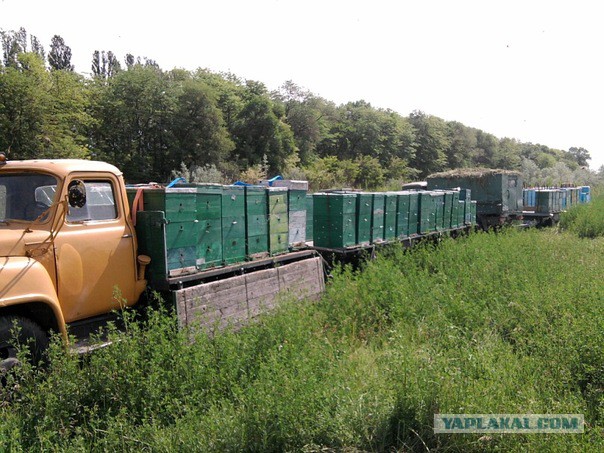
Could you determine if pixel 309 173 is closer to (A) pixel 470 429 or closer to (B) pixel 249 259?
(B) pixel 249 259

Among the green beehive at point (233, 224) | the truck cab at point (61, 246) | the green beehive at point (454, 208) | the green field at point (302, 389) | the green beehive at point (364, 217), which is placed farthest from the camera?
the green beehive at point (454, 208)

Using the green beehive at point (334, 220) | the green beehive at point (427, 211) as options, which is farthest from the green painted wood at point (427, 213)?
the green beehive at point (334, 220)

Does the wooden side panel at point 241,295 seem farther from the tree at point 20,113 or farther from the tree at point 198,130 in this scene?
the tree at point 198,130

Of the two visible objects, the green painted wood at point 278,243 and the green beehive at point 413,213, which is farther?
the green beehive at point 413,213

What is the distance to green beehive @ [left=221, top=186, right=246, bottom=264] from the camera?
7.09 meters

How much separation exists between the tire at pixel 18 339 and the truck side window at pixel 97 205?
1.26 m

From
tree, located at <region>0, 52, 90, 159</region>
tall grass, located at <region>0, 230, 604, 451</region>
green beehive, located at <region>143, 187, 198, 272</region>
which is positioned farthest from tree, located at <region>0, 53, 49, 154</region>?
tall grass, located at <region>0, 230, 604, 451</region>

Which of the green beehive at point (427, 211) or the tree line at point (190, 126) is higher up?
the tree line at point (190, 126)

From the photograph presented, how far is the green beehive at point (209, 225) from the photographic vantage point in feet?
21.8

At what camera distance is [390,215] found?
12.4 m

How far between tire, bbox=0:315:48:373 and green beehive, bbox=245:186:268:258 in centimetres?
337

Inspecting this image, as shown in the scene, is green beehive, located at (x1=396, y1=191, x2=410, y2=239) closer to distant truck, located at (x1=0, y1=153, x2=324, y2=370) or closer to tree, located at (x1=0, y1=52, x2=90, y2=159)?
distant truck, located at (x1=0, y1=153, x2=324, y2=370)

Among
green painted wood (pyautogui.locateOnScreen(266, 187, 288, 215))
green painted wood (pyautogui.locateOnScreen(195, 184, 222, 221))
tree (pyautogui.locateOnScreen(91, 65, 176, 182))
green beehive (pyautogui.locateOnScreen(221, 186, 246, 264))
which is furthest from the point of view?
tree (pyautogui.locateOnScreen(91, 65, 176, 182))

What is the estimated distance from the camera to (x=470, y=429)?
12.3 ft
